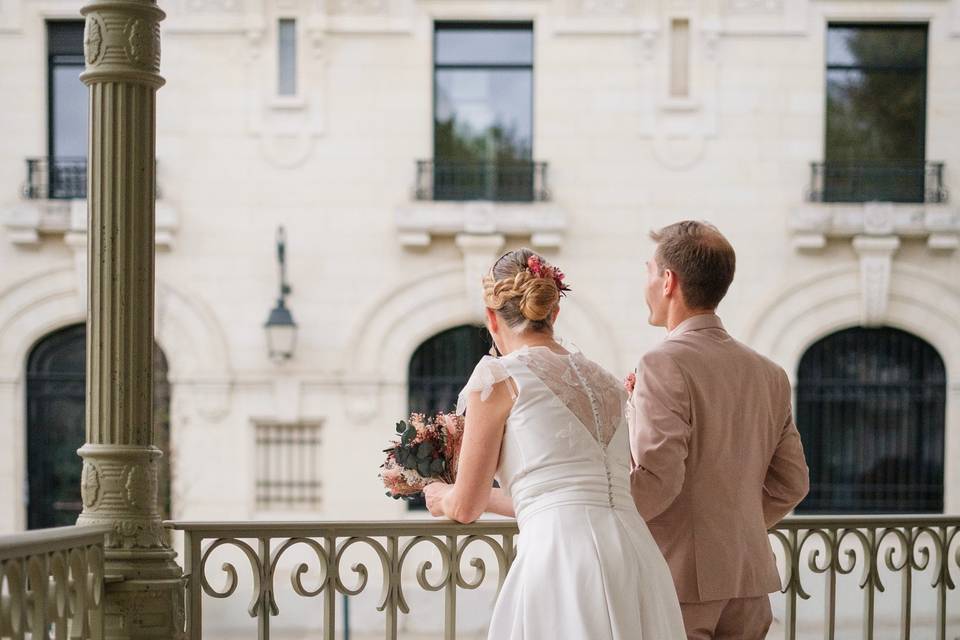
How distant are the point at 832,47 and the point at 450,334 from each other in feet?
15.3

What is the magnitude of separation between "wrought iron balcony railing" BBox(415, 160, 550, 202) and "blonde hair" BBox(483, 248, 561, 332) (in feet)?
27.8

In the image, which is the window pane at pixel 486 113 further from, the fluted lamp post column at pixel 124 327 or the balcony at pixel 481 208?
the fluted lamp post column at pixel 124 327

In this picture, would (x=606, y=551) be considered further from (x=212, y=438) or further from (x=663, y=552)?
(x=212, y=438)

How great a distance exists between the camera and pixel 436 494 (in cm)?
275

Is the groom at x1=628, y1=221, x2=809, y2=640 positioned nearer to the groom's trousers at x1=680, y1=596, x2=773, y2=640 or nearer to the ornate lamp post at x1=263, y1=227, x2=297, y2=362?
the groom's trousers at x1=680, y1=596, x2=773, y2=640

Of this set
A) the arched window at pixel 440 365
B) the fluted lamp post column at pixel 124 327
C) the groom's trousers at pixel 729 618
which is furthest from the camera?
the arched window at pixel 440 365

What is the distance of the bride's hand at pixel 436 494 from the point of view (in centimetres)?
271

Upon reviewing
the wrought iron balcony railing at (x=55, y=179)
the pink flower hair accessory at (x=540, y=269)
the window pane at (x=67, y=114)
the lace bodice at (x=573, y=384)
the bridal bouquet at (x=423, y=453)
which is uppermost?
the window pane at (x=67, y=114)

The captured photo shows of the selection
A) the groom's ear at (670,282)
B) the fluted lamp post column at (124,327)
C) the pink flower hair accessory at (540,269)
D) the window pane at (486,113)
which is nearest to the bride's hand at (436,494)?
the pink flower hair accessory at (540,269)

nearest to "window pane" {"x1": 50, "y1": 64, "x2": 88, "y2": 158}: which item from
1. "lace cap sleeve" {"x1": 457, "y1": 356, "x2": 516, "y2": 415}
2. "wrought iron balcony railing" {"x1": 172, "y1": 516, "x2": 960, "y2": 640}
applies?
"wrought iron balcony railing" {"x1": 172, "y1": 516, "x2": 960, "y2": 640}

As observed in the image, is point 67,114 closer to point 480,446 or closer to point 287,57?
point 287,57

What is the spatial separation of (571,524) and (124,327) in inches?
56.8

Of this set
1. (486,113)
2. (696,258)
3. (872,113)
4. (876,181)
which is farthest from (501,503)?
(872,113)

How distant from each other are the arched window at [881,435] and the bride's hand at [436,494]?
8909mm
